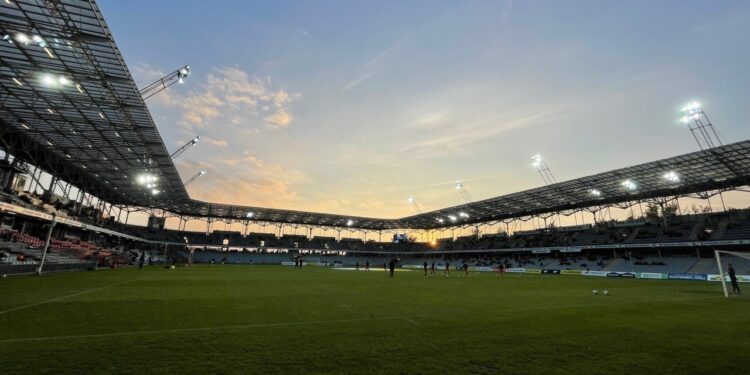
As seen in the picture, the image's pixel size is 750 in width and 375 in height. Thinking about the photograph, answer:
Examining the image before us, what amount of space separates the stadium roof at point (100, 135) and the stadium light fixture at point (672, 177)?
40cm

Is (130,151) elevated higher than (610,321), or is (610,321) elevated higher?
(130,151)

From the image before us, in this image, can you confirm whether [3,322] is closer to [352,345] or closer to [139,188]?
[352,345]

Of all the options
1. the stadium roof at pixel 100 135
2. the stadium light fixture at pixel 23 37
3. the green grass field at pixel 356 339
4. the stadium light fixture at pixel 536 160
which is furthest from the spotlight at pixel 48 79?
the stadium light fixture at pixel 536 160

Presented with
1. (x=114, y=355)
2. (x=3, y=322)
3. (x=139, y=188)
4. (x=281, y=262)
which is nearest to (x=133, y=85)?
(x=3, y=322)

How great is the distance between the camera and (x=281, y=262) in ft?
255

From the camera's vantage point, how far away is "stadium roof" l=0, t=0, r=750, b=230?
54.5ft

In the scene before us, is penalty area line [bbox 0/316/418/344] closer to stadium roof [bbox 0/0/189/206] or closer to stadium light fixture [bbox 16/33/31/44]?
stadium roof [bbox 0/0/189/206]

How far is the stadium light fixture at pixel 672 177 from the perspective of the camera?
124 ft

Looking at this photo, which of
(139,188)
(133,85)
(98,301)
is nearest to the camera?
(98,301)

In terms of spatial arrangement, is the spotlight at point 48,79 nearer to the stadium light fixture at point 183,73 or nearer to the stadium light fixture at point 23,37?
A: the stadium light fixture at point 23,37

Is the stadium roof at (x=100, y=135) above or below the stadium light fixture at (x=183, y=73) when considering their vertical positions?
below

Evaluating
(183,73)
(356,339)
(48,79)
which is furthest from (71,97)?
(356,339)

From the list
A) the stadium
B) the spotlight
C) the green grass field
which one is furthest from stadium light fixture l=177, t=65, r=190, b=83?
the green grass field

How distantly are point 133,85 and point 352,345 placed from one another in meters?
23.3
